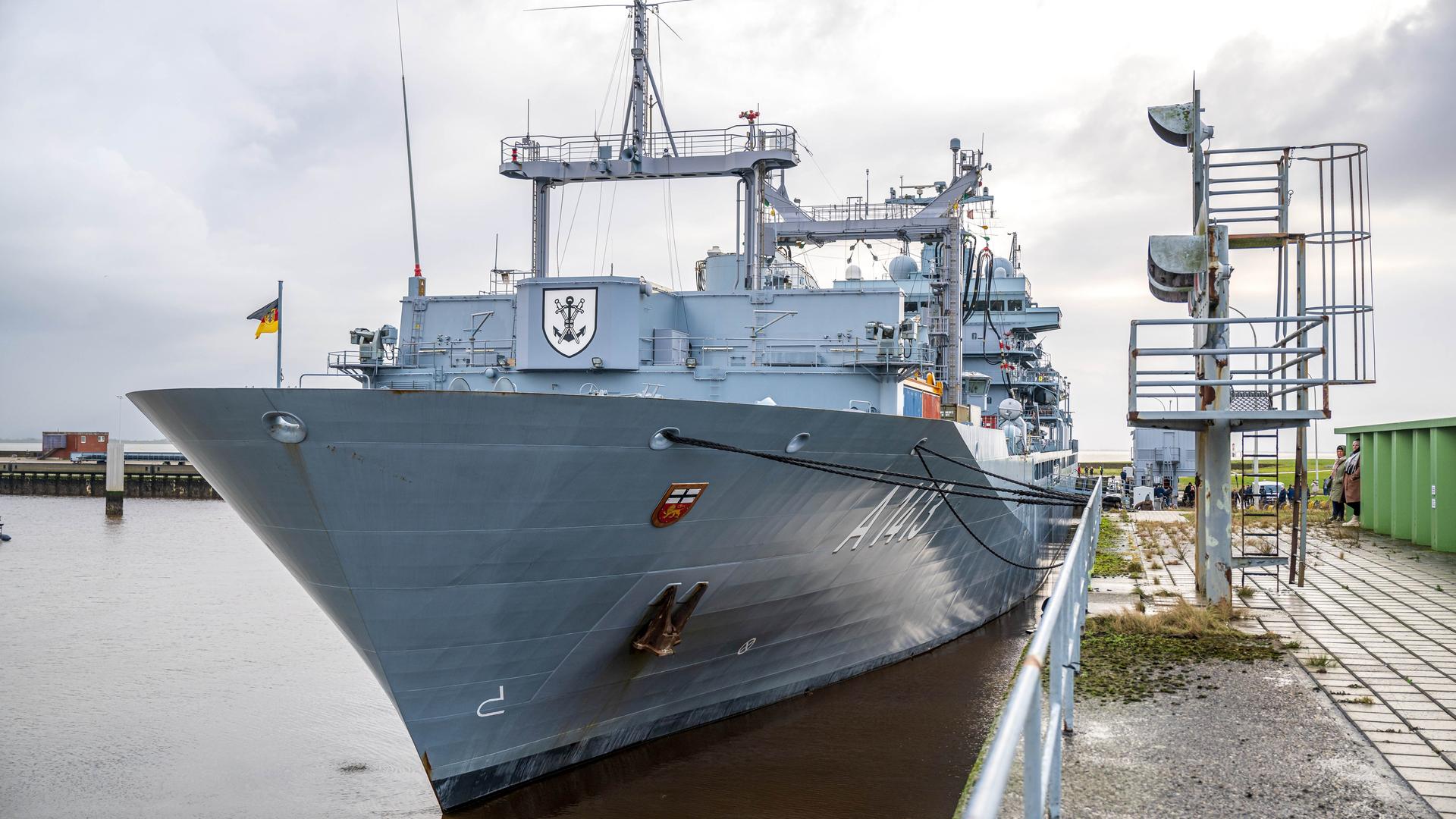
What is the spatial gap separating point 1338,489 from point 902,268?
1038cm

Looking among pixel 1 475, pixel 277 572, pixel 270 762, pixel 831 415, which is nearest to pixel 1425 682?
pixel 831 415

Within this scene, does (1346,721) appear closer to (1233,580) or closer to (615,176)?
(1233,580)

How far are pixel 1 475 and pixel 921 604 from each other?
59.5 metres

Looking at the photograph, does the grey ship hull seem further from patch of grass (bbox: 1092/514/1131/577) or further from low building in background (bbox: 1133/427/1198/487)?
low building in background (bbox: 1133/427/1198/487)

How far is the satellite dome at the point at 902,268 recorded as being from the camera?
24.4m

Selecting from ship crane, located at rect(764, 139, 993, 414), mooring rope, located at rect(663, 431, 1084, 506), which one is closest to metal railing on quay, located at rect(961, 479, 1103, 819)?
mooring rope, located at rect(663, 431, 1084, 506)

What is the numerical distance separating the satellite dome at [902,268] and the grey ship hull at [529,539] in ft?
52.3

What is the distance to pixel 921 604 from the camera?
38.2ft

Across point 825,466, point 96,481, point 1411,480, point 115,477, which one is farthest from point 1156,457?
point 96,481

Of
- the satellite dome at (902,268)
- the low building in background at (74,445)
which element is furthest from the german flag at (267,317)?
the low building in background at (74,445)

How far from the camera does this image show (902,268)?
2506 centimetres

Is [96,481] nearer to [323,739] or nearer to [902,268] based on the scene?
[902,268]

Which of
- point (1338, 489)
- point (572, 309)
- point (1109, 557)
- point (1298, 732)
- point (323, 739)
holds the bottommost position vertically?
point (323, 739)

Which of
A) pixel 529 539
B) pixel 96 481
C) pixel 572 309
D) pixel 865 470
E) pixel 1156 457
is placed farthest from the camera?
pixel 96 481
